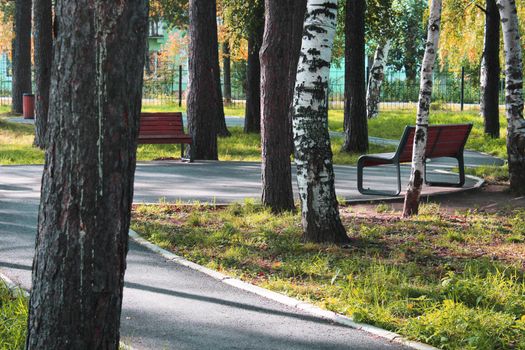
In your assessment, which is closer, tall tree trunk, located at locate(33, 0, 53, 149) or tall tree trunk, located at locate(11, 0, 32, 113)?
tall tree trunk, located at locate(33, 0, 53, 149)

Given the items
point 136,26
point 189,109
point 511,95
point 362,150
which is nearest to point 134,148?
point 136,26

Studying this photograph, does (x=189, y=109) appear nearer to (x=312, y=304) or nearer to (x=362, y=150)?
(x=362, y=150)

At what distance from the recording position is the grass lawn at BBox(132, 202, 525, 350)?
21.2 feet

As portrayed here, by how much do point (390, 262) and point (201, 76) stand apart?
10668mm

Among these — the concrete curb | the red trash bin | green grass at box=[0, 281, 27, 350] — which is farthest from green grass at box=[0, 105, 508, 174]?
green grass at box=[0, 281, 27, 350]

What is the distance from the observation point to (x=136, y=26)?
442 centimetres

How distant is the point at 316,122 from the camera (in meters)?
9.33

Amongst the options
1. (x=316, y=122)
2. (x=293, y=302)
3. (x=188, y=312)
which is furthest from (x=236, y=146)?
(x=188, y=312)

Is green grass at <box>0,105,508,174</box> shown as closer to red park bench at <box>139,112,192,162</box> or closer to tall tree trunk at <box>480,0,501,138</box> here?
tall tree trunk at <box>480,0,501,138</box>

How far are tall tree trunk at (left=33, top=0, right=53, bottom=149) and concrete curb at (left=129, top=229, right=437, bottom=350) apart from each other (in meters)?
12.0

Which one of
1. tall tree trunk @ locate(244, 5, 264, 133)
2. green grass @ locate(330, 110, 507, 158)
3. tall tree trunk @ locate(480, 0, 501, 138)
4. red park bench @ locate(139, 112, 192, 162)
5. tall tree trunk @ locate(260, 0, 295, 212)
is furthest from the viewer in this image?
tall tree trunk @ locate(244, 5, 264, 133)

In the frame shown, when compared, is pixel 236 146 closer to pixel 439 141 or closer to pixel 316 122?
pixel 439 141

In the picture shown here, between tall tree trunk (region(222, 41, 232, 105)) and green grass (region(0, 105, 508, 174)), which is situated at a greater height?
tall tree trunk (region(222, 41, 232, 105))

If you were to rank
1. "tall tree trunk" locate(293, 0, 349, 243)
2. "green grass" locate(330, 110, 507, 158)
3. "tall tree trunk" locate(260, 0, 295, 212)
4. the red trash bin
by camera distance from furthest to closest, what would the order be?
the red trash bin < "green grass" locate(330, 110, 507, 158) < "tall tree trunk" locate(260, 0, 295, 212) < "tall tree trunk" locate(293, 0, 349, 243)
